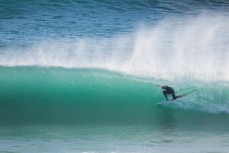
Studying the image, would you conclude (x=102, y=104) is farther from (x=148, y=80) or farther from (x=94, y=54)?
(x=94, y=54)

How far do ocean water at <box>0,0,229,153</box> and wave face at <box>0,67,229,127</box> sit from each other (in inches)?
0.9

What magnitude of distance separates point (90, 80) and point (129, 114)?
1.91 meters

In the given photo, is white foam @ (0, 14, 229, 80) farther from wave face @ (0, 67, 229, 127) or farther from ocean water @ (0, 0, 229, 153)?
wave face @ (0, 67, 229, 127)

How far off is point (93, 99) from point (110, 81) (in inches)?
33.8

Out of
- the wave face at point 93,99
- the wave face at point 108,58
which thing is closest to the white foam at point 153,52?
the wave face at point 108,58

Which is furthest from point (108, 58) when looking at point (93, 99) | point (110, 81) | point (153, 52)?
point (93, 99)

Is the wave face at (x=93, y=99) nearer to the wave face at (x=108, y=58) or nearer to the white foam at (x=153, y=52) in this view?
the wave face at (x=108, y=58)

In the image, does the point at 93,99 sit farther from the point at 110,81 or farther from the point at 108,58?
the point at 108,58

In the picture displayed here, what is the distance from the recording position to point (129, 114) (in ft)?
55.9

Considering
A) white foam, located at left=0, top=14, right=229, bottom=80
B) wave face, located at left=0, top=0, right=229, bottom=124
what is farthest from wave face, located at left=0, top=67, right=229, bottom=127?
white foam, located at left=0, top=14, right=229, bottom=80

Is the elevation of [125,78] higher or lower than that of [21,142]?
higher

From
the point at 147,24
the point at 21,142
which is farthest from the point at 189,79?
the point at 147,24

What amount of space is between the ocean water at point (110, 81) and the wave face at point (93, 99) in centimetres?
2

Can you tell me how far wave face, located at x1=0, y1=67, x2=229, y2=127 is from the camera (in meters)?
16.8
